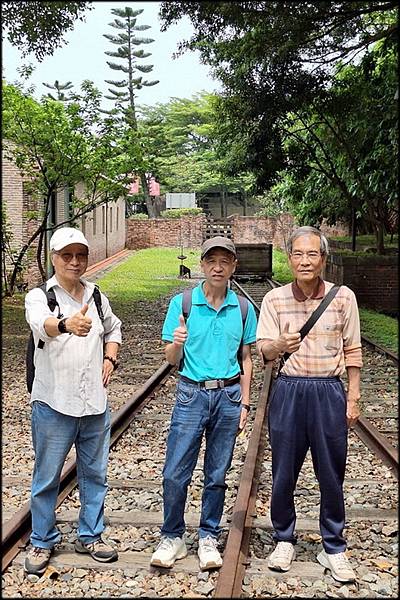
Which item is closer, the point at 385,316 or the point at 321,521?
the point at 321,521

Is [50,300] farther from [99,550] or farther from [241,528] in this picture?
[241,528]

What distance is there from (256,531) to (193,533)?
1.19 ft

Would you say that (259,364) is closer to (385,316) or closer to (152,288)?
(385,316)

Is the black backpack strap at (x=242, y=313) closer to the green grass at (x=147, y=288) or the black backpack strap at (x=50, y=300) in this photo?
the black backpack strap at (x=50, y=300)

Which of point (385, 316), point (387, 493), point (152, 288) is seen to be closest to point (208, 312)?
point (387, 493)

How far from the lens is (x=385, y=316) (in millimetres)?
14883

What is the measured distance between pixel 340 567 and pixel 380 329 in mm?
9400

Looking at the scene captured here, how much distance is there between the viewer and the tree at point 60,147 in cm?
1543

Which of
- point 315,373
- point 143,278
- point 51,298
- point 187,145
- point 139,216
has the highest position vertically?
point 187,145

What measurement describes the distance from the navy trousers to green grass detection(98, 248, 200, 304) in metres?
13.9

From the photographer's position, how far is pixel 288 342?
332 cm

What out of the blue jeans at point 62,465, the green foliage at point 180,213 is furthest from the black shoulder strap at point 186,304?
the green foliage at point 180,213

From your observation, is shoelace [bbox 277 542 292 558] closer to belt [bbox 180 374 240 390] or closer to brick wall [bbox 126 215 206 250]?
belt [bbox 180 374 240 390]

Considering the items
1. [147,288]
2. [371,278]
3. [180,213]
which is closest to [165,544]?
[371,278]
